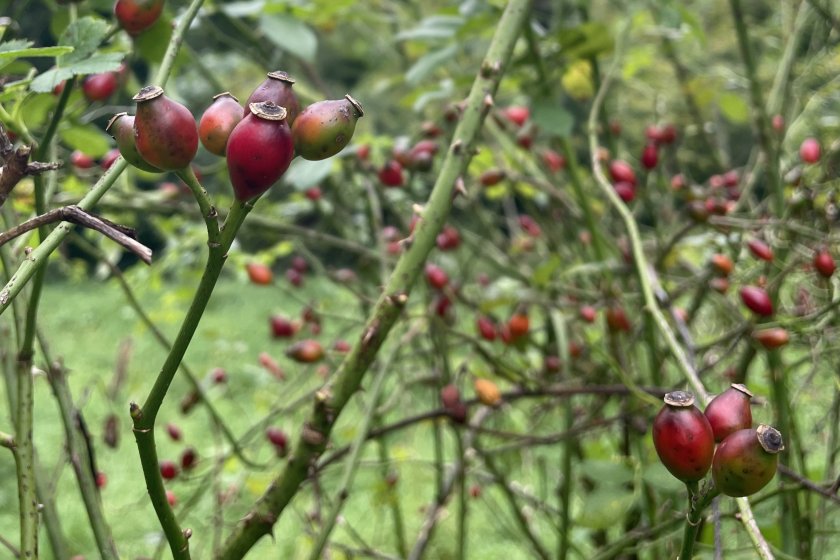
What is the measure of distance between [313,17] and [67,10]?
504 mm

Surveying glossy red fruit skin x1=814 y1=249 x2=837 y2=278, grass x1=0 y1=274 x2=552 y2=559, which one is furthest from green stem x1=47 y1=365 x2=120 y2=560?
glossy red fruit skin x1=814 y1=249 x2=837 y2=278

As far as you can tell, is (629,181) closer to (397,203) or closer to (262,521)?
(397,203)

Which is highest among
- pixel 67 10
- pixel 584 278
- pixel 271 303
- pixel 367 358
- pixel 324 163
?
pixel 67 10

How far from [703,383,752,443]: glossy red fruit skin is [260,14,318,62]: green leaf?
2.65 feet

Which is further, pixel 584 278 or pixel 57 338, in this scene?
pixel 57 338

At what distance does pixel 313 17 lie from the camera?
1.19 meters

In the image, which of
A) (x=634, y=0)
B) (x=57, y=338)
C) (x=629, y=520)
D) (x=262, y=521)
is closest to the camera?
(x=262, y=521)

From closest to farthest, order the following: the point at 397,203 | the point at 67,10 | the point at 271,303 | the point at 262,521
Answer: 1. the point at 262,521
2. the point at 67,10
3. the point at 397,203
4. the point at 271,303

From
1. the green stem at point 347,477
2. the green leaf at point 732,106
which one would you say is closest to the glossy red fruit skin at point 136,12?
the green stem at point 347,477

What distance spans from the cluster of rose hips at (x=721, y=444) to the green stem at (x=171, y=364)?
0.67 ft

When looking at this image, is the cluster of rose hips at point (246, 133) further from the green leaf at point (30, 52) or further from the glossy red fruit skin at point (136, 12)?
the glossy red fruit skin at point (136, 12)

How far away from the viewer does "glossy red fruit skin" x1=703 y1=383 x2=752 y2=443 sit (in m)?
0.40

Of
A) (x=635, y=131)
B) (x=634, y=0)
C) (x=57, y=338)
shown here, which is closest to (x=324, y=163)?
(x=634, y=0)

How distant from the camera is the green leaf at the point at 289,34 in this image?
1.08m
